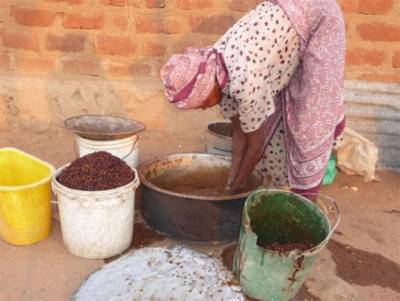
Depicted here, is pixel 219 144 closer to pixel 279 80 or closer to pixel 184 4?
pixel 279 80

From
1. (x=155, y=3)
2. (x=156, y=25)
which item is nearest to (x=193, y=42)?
(x=156, y=25)

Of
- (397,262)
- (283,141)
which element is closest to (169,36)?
(283,141)

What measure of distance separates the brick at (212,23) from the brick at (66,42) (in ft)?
3.07

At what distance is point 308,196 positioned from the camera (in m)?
2.74

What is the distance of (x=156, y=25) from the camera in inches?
155

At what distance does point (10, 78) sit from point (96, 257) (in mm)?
2170

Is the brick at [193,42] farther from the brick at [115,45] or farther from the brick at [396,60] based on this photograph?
the brick at [396,60]

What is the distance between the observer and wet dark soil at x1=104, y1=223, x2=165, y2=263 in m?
2.79

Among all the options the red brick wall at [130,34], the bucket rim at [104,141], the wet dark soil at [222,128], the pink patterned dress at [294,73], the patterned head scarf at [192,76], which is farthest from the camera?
the red brick wall at [130,34]

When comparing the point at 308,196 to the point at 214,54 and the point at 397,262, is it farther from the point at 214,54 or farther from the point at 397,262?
the point at 214,54

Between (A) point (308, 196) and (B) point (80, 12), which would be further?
(B) point (80, 12)

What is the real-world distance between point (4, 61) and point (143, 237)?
2220 mm

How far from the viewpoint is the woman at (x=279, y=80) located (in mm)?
2342

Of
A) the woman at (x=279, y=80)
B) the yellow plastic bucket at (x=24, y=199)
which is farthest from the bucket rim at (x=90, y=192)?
the woman at (x=279, y=80)
